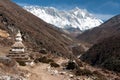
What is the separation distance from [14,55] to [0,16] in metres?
104

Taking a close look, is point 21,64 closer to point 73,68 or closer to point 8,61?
point 73,68

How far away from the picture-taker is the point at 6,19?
15350 cm

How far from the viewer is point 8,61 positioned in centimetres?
3538

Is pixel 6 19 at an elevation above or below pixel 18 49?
above

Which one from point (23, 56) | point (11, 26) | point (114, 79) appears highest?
point (11, 26)

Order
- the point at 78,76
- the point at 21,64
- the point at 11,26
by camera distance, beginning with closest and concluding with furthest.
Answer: the point at 78,76, the point at 21,64, the point at 11,26

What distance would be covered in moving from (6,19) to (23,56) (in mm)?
102908

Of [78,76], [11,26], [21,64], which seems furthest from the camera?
[11,26]

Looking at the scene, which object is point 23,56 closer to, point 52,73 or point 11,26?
point 52,73

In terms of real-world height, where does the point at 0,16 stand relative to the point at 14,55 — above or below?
above

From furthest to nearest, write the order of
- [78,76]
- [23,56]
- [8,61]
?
[23,56] → [78,76] → [8,61]

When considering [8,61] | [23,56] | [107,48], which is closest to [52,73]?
[23,56]

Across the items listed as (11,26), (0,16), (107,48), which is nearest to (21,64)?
(11,26)

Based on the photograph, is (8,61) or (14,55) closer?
(8,61)
